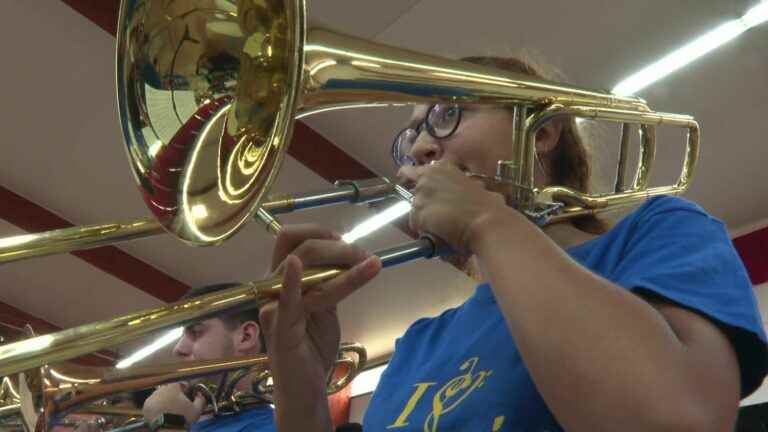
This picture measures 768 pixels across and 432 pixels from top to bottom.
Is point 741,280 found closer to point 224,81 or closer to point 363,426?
point 363,426

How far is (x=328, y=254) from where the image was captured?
1152 millimetres

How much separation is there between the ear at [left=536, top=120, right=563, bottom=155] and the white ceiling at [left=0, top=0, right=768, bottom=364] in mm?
1478

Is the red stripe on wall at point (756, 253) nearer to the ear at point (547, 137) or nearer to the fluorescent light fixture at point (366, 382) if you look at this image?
the fluorescent light fixture at point (366, 382)

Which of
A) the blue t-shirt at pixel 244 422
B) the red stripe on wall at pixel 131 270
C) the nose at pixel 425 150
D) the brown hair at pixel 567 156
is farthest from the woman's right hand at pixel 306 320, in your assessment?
the red stripe on wall at pixel 131 270

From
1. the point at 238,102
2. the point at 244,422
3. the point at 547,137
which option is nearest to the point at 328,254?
the point at 238,102

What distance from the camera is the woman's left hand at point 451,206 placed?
977 millimetres

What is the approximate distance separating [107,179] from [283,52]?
466 centimetres

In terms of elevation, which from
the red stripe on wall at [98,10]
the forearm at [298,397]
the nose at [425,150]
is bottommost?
the forearm at [298,397]

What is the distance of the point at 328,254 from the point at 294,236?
0.09 meters

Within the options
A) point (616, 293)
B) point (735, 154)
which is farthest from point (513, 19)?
point (616, 293)

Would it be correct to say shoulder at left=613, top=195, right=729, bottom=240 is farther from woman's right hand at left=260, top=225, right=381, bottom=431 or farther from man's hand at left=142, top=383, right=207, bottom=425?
man's hand at left=142, top=383, right=207, bottom=425

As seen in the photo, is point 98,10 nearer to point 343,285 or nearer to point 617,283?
Result: point 343,285

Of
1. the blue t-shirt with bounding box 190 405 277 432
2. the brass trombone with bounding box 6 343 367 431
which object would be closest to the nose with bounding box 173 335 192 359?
the blue t-shirt with bounding box 190 405 277 432

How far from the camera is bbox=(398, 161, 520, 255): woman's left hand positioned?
0.98 m
